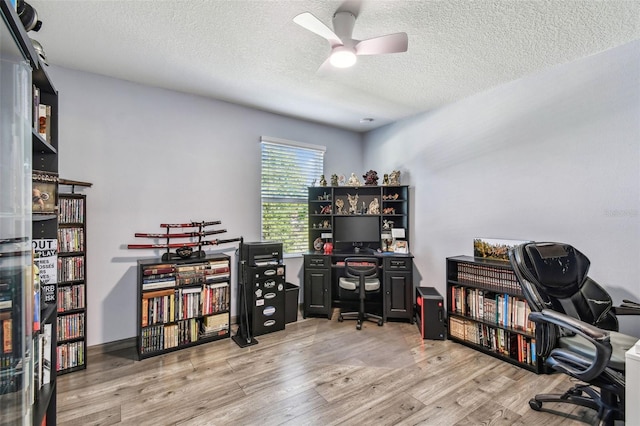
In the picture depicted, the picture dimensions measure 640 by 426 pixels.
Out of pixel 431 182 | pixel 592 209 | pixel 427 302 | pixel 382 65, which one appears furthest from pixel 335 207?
pixel 592 209

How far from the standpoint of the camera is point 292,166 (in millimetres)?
4070

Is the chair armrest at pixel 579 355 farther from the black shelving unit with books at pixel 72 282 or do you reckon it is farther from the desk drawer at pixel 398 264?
the black shelving unit with books at pixel 72 282

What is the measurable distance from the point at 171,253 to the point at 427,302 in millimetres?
2764

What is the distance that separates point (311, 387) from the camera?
2.21 meters

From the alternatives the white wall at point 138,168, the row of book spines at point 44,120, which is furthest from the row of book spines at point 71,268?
the row of book spines at point 44,120

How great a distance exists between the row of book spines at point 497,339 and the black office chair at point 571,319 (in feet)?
1.42

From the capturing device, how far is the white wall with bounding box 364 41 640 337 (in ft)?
7.38

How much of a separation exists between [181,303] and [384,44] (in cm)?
287

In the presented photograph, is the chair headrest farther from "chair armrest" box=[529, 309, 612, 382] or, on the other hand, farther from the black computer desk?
the black computer desk

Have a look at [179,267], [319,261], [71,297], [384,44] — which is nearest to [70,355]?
[71,297]

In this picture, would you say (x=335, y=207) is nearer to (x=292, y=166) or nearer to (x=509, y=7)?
(x=292, y=166)

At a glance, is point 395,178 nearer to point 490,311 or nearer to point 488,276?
point 488,276

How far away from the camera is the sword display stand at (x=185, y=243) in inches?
114

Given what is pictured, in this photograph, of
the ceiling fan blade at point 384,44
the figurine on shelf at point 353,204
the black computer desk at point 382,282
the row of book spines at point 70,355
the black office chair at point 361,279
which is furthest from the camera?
the figurine on shelf at point 353,204
